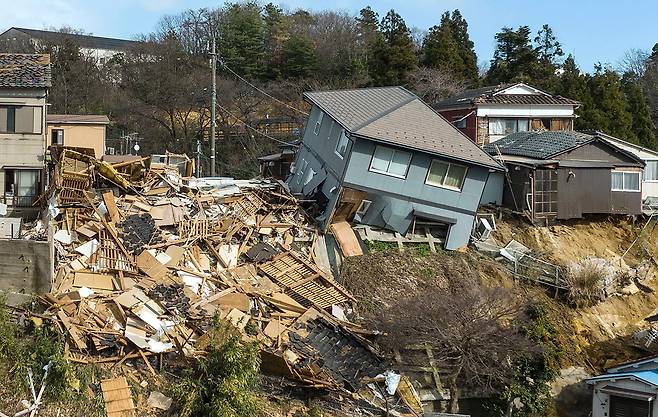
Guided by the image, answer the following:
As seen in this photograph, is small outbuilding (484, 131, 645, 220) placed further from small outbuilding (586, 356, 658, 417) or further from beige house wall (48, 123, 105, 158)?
beige house wall (48, 123, 105, 158)

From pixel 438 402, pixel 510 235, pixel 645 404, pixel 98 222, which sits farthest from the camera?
pixel 510 235

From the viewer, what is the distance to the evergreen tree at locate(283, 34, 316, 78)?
40.6m

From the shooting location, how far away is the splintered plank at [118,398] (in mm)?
13773

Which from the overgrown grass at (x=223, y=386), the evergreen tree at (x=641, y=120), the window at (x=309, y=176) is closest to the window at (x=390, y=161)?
the window at (x=309, y=176)

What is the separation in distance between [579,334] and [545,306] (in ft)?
4.04

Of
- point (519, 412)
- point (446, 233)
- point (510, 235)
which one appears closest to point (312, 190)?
point (446, 233)

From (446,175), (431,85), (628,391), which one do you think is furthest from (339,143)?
(431,85)

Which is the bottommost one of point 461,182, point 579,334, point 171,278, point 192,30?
point 579,334

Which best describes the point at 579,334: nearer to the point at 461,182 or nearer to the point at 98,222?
the point at 461,182

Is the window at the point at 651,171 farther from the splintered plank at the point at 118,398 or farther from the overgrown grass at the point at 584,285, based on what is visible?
the splintered plank at the point at 118,398

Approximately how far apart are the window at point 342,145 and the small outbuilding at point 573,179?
5149mm

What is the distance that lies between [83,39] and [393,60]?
84.3ft

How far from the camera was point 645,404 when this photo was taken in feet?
52.1

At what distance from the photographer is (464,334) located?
1630 cm
